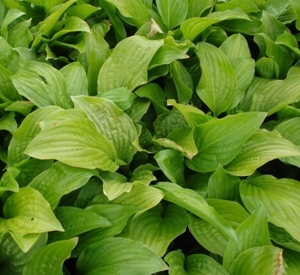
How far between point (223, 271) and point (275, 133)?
47 cm

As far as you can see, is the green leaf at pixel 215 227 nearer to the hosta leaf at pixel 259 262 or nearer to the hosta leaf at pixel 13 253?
the hosta leaf at pixel 259 262

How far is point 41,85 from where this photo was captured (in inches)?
62.7

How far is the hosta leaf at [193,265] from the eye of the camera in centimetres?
130

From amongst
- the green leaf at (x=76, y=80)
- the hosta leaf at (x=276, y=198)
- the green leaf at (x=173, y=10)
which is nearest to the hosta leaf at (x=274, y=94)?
the hosta leaf at (x=276, y=198)

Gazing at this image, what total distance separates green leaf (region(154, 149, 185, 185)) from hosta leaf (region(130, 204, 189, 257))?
92 mm

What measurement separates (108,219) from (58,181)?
17cm

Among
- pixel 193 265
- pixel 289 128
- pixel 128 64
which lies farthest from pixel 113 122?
pixel 289 128

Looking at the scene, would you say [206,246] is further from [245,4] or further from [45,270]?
[245,4]

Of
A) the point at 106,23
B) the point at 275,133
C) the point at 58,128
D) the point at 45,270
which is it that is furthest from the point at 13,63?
the point at 275,133

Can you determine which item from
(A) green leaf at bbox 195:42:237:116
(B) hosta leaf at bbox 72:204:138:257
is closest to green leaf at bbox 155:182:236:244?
Result: (B) hosta leaf at bbox 72:204:138:257

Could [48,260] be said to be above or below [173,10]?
below

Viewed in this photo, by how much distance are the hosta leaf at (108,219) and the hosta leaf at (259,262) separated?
0.30 meters

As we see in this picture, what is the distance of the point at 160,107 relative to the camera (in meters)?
1.70

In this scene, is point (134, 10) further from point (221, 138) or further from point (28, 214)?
point (28, 214)
